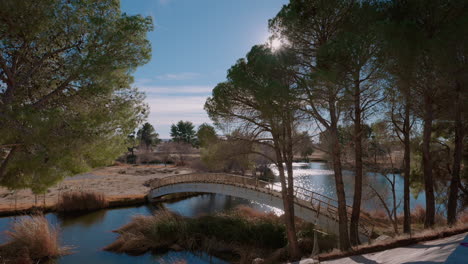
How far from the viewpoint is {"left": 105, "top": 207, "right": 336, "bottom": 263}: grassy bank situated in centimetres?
1216

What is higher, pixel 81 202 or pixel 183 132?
pixel 183 132

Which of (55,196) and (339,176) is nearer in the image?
(339,176)

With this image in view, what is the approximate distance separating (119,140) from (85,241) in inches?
354

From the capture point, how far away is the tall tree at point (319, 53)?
28.9 feet

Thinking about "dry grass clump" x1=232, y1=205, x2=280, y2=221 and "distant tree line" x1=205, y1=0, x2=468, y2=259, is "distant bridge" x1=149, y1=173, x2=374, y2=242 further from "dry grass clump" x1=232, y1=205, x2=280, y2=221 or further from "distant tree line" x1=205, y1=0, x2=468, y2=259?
"distant tree line" x1=205, y1=0, x2=468, y2=259

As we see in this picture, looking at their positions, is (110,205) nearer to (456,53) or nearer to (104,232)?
(104,232)

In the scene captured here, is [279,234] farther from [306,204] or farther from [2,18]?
[2,18]

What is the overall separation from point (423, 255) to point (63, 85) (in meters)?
9.42

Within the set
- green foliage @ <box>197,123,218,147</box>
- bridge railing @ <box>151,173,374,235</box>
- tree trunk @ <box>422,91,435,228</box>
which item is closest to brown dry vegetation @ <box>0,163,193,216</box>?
bridge railing @ <box>151,173,374,235</box>

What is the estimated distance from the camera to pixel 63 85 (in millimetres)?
7738

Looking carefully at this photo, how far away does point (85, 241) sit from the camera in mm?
14320

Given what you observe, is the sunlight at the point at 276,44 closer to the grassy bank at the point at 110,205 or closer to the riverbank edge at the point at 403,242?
the riverbank edge at the point at 403,242

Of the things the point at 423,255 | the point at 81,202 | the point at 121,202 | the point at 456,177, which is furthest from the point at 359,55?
the point at 121,202

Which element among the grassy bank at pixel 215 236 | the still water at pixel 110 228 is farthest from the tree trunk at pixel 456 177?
the still water at pixel 110 228
